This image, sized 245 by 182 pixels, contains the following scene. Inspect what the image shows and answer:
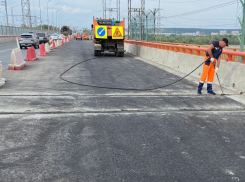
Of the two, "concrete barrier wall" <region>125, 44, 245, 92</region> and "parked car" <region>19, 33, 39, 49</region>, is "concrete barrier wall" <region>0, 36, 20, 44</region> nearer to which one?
"parked car" <region>19, 33, 39, 49</region>

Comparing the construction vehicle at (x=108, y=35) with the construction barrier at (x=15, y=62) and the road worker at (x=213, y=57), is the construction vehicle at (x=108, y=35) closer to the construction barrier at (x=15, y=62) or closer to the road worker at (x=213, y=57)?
the construction barrier at (x=15, y=62)

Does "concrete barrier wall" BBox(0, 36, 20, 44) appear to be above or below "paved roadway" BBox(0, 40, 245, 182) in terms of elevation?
above

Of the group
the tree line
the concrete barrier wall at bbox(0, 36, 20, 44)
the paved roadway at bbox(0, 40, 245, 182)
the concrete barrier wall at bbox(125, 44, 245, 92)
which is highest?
the concrete barrier wall at bbox(0, 36, 20, 44)

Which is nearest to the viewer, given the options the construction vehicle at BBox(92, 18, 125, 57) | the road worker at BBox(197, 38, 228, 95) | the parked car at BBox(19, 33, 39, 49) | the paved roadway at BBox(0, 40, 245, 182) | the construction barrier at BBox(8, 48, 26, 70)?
the paved roadway at BBox(0, 40, 245, 182)

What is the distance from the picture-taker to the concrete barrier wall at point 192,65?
812 centimetres

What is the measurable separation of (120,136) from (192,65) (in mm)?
7800

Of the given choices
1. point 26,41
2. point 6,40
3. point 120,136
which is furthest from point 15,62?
point 6,40

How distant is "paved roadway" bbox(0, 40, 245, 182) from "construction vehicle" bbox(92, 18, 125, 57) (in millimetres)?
11978

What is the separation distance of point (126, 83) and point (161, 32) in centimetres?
1555

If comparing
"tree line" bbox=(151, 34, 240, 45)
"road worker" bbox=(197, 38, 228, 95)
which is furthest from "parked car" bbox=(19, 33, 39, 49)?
"road worker" bbox=(197, 38, 228, 95)

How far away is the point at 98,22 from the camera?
66.8ft

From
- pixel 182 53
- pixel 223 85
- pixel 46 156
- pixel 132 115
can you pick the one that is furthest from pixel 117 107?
pixel 182 53

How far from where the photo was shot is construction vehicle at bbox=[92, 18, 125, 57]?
19203 mm

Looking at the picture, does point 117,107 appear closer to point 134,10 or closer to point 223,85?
point 223,85
